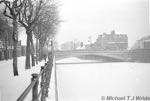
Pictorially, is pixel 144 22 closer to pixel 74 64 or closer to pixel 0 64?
pixel 0 64

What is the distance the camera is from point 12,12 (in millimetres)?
2732

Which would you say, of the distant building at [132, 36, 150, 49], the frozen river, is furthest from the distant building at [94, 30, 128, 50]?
the distant building at [132, 36, 150, 49]

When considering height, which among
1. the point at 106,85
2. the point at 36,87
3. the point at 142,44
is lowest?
the point at 106,85

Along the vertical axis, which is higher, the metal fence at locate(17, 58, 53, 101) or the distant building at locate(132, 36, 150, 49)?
the distant building at locate(132, 36, 150, 49)

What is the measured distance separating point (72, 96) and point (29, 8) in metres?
1.81

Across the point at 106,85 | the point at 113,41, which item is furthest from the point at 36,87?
the point at 113,41

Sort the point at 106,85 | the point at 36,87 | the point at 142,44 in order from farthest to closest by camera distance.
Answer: the point at 106,85 < the point at 142,44 < the point at 36,87

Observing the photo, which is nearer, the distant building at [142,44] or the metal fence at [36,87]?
the metal fence at [36,87]

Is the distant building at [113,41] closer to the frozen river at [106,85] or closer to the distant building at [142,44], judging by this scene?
the frozen river at [106,85]

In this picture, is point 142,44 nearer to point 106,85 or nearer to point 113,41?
point 106,85

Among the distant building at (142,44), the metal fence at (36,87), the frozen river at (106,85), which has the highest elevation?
the distant building at (142,44)

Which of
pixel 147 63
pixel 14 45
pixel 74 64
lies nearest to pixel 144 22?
pixel 147 63

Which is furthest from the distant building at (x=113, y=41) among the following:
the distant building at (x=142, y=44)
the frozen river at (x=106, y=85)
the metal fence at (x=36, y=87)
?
the metal fence at (x=36, y=87)

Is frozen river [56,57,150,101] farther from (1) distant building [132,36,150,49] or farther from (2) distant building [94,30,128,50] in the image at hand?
(2) distant building [94,30,128,50]
